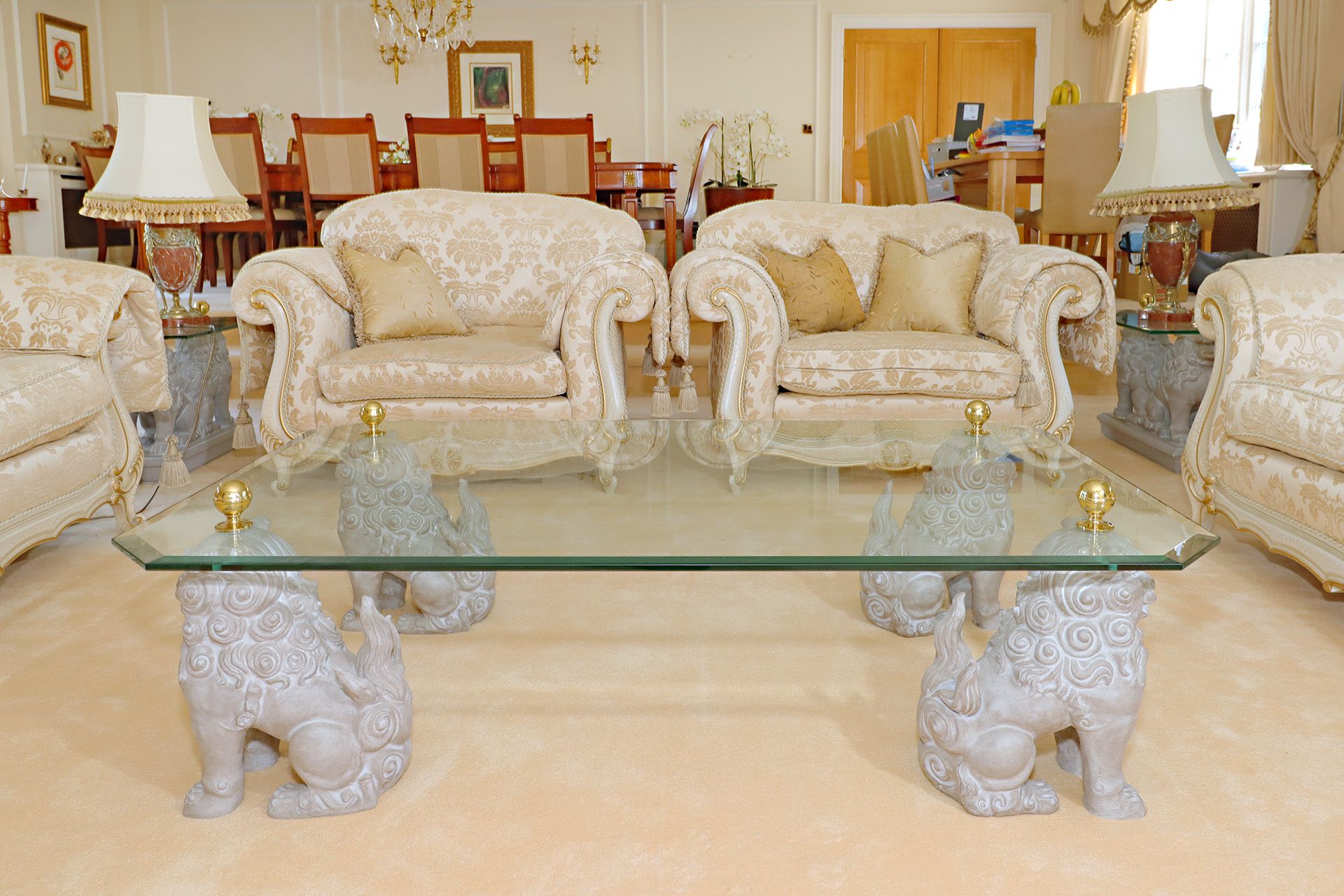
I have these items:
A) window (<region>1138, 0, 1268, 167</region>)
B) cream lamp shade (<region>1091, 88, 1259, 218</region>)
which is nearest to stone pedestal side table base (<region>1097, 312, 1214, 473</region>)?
cream lamp shade (<region>1091, 88, 1259, 218</region>)

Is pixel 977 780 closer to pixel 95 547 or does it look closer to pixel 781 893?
pixel 781 893

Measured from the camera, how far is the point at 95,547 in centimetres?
265

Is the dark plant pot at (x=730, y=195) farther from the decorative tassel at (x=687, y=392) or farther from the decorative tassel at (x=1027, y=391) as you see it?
the decorative tassel at (x=1027, y=391)

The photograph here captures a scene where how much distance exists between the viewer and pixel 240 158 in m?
6.28

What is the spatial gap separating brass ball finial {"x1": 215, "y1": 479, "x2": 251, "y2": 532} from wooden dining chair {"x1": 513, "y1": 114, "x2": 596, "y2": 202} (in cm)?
451

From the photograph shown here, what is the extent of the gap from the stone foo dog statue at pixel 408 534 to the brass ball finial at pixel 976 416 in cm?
94

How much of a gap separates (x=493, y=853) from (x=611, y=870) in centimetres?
15

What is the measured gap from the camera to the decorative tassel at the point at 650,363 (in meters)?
3.34

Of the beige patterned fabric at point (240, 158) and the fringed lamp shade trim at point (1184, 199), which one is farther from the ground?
the beige patterned fabric at point (240, 158)

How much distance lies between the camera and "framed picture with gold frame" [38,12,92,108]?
755cm

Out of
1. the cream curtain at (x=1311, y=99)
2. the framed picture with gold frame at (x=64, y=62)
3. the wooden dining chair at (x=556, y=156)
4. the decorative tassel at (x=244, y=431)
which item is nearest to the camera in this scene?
the decorative tassel at (x=244, y=431)

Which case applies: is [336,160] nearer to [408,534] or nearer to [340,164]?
[340,164]

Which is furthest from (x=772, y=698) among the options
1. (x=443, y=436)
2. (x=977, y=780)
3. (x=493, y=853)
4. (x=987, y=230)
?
(x=987, y=230)

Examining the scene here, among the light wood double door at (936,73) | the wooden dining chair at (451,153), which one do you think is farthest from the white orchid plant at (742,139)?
the wooden dining chair at (451,153)
